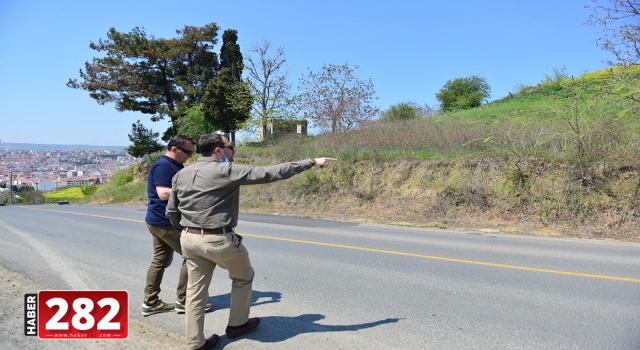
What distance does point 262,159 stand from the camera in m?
25.8

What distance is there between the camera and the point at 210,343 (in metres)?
4.52

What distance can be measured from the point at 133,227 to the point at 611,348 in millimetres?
12829

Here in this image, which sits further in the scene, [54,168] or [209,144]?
[54,168]

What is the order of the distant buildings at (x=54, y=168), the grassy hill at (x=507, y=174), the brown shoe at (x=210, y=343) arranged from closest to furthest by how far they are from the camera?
the brown shoe at (x=210, y=343)
the grassy hill at (x=507, y=174)
the distant buildings at (x=54, y=168)

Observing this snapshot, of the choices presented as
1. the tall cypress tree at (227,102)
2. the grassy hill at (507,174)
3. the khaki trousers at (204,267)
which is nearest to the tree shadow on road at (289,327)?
the khaki trousers at (204,267)

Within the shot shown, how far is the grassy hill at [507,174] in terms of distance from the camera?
12711mm

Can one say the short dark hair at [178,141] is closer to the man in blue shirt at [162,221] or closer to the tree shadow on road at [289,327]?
the man in blue shirt at [162,221]

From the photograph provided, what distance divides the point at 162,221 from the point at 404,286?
3.27 m

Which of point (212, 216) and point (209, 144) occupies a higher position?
point (209, 144)

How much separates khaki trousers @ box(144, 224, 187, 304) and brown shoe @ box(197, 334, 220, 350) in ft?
3.95

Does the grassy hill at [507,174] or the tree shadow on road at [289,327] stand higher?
the grassy hill at [507,174]

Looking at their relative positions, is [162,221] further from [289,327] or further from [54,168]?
[54,168]

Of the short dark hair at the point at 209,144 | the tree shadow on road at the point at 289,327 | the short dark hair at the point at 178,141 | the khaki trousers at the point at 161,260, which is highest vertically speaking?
the short dark hair at the point at 178,141

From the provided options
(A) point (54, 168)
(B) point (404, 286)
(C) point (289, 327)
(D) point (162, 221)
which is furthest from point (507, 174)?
(A) point (54, 168)
